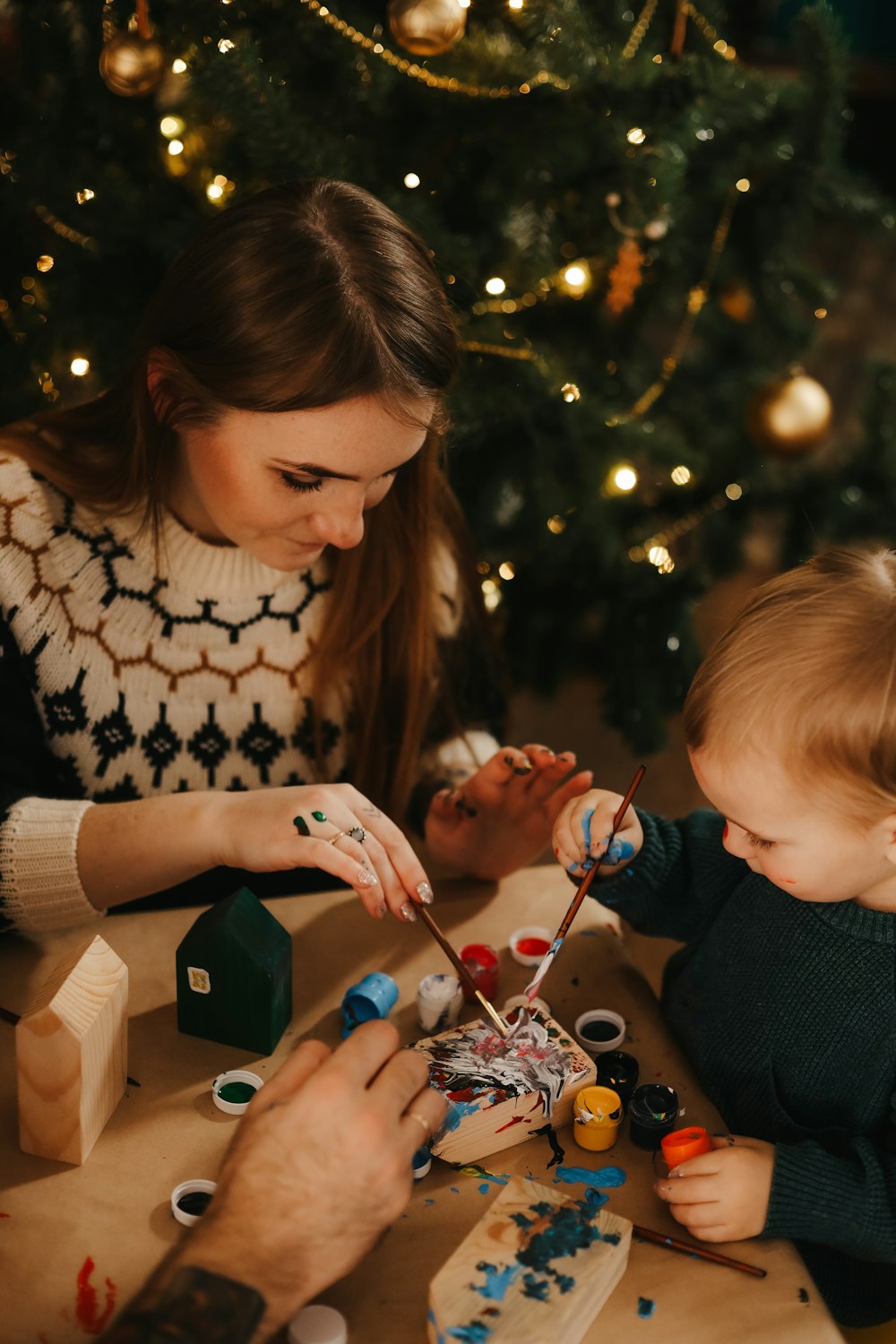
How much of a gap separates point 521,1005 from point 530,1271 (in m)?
0.28

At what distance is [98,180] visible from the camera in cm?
164

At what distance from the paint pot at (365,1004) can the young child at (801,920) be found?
245 mm

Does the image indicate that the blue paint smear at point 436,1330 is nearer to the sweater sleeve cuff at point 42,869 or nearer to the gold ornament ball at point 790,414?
the sweater sleeve cuff at point 42,869

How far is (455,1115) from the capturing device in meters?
0.91

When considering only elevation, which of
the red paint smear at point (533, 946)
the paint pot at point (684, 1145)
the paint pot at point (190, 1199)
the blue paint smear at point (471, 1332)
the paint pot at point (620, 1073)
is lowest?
the red paint smear at point (533, 946)

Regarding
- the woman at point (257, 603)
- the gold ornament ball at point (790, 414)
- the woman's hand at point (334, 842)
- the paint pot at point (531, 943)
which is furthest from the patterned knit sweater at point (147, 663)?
the gold ornament ball at point (790, 414)

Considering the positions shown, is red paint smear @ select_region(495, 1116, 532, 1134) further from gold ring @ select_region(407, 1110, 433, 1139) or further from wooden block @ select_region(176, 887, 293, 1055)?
wooden block @ select_region(176, 887, 293, 1055)

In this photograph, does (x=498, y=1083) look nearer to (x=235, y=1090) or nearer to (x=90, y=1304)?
(x=235, y=1090)

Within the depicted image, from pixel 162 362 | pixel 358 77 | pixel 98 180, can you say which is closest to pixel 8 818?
pixel 162 362

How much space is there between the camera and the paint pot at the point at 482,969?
110cm

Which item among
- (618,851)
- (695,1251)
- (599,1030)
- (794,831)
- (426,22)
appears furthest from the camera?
(426,22)

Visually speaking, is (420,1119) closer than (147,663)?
Yes

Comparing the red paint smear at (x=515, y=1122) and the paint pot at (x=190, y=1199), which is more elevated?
the red paint smear at (x=515, y=1122)

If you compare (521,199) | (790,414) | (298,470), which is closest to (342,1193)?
(298,470)
